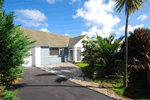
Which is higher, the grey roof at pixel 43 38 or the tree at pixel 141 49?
the grey roof at pixel 43 38

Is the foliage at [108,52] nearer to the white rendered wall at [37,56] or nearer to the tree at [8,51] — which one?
the tree at [8,51]

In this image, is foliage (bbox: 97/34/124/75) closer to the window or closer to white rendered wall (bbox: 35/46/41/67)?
white rendered wall (bbox: 35/46/41/67)

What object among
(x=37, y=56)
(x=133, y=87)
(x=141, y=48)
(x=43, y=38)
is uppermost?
(x=43, y=38)

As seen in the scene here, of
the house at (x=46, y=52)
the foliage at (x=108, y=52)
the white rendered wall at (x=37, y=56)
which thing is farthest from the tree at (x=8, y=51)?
the white rendered wall at (x=37, y=56)

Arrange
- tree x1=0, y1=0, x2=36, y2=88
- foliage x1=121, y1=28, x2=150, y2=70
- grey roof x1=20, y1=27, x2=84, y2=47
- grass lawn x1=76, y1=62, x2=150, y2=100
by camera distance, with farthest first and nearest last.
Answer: grey roof x1=20, y1=27, x2=84, y2=47 < foliage x1=121, y1=28, x2=150, y2=70 < grass lawn x1=76, y1=62, x2=150, y2=100 < tree x1=0, y1=0, x2=36, y2=88

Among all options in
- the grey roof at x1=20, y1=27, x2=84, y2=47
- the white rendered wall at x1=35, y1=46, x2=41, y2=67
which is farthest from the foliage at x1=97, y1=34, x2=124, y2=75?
the grey roof at x1=20, y1=27, x2=84, y2=47

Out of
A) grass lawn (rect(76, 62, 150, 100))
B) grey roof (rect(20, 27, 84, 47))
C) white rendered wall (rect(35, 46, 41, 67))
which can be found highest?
grey roof (rect(20, 27, 84, 47))

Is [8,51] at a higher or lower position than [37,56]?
higher

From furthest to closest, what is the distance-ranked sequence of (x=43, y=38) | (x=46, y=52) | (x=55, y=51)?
(x=55, y=51)
(x=43, y=38)
(x=46, y=52)

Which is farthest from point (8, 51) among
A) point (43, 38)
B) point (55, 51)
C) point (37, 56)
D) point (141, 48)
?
point (43, 38)

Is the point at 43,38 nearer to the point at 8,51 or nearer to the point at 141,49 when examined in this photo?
the point at 8,51

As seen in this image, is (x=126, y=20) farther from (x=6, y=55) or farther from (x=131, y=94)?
(x=6, y=55)

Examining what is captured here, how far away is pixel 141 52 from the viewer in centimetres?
658

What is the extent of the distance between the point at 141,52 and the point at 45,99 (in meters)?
7.75
